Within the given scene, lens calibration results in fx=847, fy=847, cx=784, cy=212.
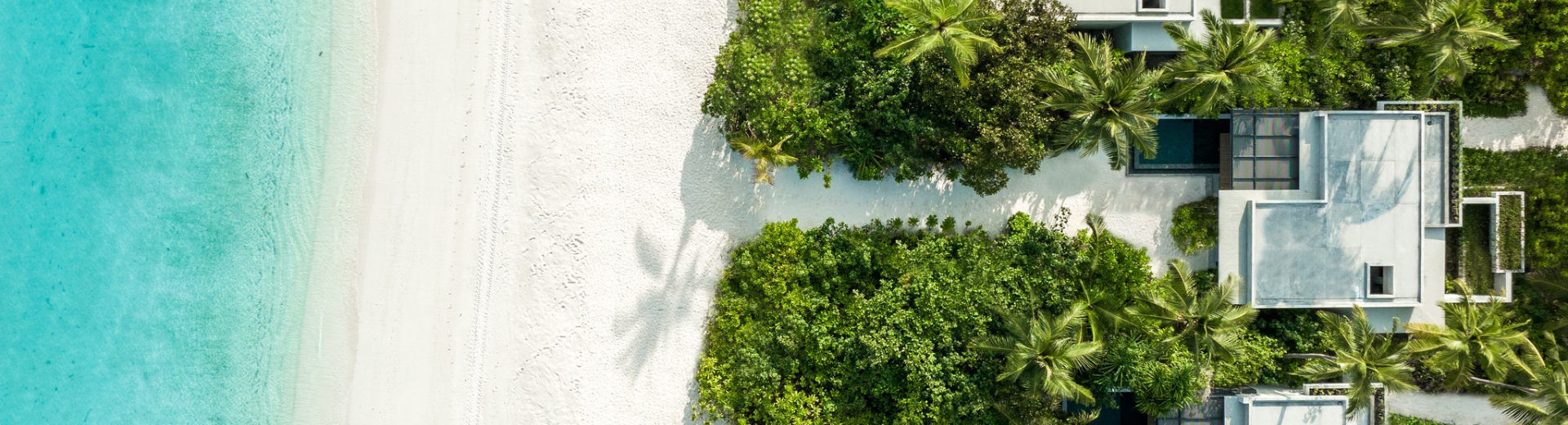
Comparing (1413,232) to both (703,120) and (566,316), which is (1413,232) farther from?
(566,316)

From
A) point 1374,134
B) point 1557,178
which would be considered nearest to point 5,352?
point 1374,134

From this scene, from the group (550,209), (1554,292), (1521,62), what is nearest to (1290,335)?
(1554,292)

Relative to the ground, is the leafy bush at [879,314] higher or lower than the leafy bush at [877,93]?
lower

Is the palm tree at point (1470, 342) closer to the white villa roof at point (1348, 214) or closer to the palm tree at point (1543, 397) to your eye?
the palm tree at point (1543, 397)

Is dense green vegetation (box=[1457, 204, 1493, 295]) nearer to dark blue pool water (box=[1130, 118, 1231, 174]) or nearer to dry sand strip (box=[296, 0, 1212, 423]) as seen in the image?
dark blue pool water (box=[1130, 118, 1231, 174])

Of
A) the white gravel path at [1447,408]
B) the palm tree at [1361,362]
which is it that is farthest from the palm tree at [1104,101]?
the white gravel path at [1447,408]

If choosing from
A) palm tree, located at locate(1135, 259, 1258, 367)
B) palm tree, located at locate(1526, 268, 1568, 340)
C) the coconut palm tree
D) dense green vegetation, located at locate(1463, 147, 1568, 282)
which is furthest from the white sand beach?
palm tree, located at locate(1526, 268, 1568, 340)
